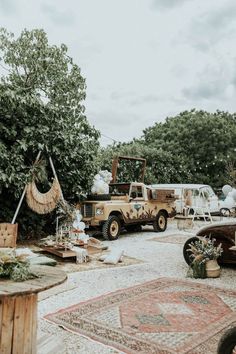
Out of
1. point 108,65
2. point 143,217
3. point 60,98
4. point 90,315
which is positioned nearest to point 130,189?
point 143,217

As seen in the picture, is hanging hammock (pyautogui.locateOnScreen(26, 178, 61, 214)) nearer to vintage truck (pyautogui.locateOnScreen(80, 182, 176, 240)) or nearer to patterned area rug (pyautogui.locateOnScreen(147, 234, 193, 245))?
vintage truck (pyautogui.locateOnScreen(80, 182, 176, 240))

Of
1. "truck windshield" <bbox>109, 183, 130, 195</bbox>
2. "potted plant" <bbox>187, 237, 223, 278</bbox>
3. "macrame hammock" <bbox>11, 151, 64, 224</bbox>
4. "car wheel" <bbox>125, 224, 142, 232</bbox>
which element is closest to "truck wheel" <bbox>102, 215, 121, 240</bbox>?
"truck windshield" <bbox>109, 183, 130, 195</bbox>

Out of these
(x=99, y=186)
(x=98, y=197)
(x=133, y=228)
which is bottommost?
(x=133, y=228)

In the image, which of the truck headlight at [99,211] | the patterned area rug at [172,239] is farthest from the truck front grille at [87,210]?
the patterned area rug at [172,239]

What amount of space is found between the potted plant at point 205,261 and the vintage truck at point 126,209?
4467 mm

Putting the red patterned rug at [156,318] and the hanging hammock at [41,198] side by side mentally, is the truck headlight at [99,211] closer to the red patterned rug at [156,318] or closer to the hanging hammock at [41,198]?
the hanging hammock at [41,198]

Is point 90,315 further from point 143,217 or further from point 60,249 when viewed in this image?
point 143,217

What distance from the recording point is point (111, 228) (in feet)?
38.2

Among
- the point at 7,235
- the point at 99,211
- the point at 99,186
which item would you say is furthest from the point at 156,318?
the point at 99,186

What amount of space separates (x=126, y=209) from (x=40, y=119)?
3771 millimetres

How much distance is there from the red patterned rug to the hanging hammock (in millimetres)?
4676

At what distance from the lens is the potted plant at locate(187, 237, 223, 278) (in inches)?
277

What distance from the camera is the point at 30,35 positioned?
14039mm

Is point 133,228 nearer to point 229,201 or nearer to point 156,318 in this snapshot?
point 229,201
